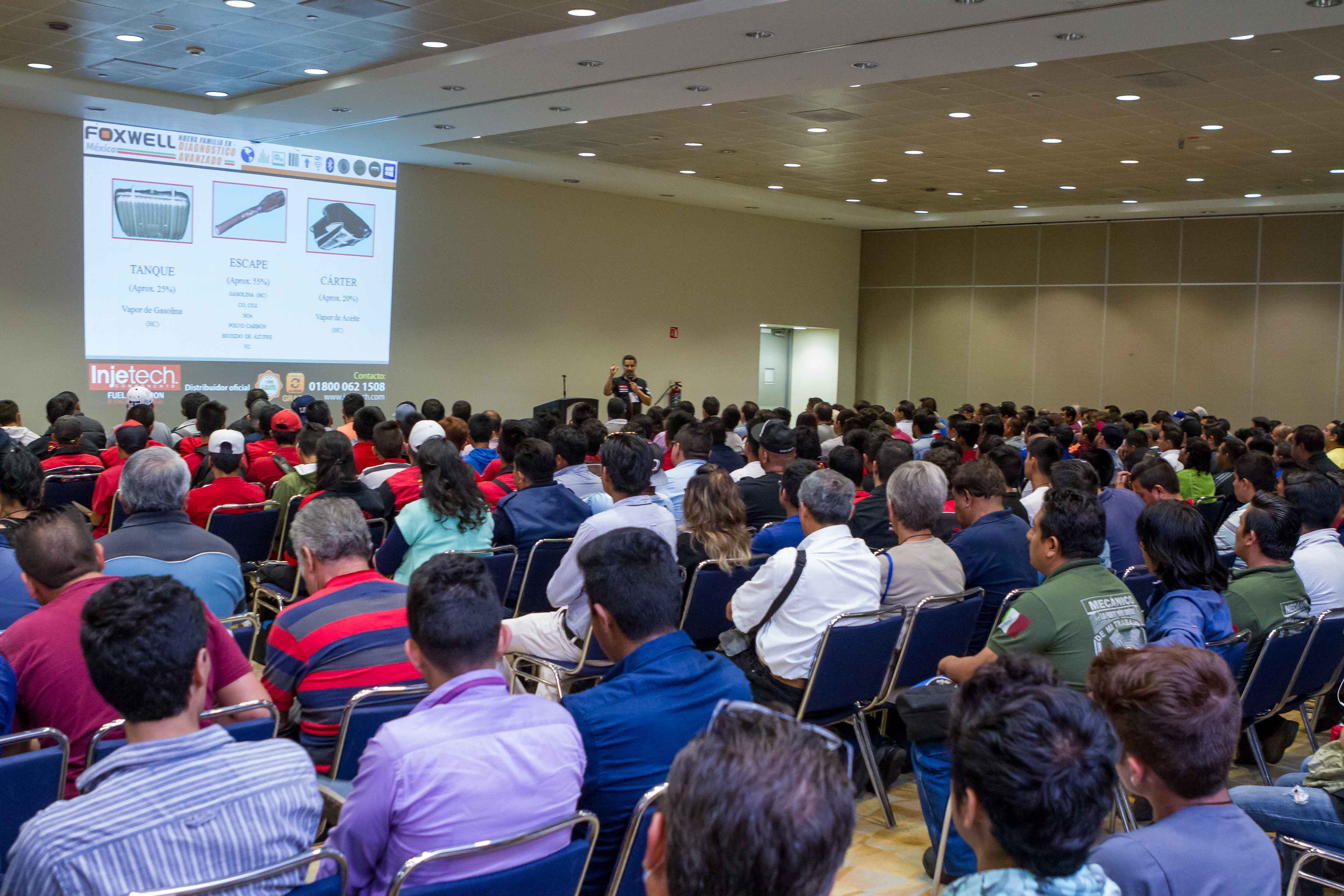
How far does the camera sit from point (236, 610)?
3.87m

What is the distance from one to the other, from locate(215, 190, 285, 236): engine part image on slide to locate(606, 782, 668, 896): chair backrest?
451 inches

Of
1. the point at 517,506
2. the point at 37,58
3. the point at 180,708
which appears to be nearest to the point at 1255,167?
the point at 517,506

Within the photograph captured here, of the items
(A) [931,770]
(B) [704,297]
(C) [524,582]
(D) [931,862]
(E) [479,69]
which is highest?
(E) [479,69]

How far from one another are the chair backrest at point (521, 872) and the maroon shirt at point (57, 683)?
106 cm

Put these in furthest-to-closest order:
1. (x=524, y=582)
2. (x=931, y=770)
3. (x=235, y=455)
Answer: (x=235, y=455)
(x=524, y=582)
(x=931, y=770)

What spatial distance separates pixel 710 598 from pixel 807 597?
2.61 feet

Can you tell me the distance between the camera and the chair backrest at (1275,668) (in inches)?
142

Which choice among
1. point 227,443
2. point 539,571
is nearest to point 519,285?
point 227,443

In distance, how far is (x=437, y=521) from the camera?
458cm

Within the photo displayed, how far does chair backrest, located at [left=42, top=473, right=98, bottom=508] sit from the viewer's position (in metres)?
6.05

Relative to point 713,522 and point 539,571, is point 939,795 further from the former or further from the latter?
point 539,571

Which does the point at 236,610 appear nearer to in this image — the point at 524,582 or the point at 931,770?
the point at 524,582

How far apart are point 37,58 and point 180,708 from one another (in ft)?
30.8

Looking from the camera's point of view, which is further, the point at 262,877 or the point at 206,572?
the point at 206,572
